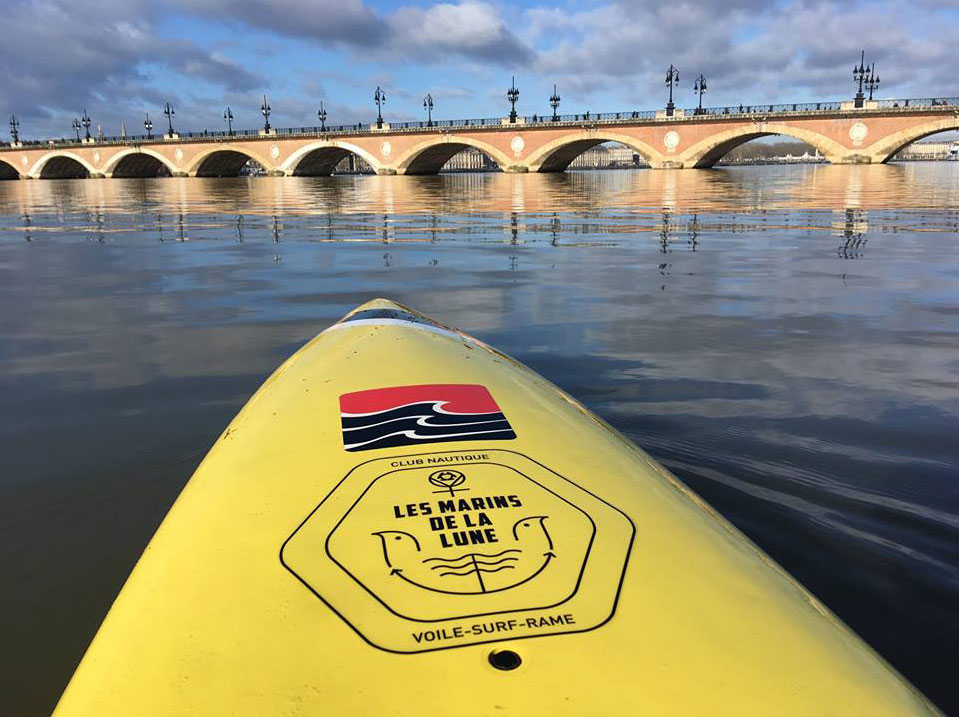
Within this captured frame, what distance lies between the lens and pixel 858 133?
4706 cm

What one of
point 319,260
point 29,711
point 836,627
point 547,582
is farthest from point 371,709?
point 319,260

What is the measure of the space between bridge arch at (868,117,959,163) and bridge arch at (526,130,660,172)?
1580 cm

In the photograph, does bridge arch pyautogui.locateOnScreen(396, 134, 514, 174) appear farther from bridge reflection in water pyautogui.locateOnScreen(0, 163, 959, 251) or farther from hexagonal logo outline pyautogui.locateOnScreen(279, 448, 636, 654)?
hexagonal logo outline pyautogui.locateOnScreen(279, 448, 636, 654)

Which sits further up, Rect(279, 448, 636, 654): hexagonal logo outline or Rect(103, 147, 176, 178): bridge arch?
Rect(103, 147, 176, 178): bridge arch

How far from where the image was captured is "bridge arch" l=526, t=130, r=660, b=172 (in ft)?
176

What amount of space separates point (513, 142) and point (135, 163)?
52.6 meters

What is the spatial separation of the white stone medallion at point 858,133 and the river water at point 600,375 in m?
41.2

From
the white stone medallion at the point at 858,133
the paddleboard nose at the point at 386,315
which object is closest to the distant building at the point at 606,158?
the white stone medallion at the point at 858,133

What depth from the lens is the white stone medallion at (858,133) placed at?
46584mm

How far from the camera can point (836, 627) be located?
1.48m

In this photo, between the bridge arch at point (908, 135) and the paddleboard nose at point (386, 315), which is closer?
the paddleboard nose at point (386, 315)

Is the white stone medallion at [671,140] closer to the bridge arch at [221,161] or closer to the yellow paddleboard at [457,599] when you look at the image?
the bridge arch at [221,161]

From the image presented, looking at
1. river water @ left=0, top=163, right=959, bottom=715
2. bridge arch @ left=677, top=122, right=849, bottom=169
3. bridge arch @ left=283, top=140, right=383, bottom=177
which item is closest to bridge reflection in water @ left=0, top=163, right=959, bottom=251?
river water @ left=0, top=163, right=959, bottom=715

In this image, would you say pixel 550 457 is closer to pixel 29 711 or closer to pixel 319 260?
pixel 29 711
